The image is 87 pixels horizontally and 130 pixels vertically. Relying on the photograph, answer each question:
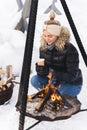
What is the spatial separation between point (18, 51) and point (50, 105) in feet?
5.35

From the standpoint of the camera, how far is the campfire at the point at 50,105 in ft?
10.0

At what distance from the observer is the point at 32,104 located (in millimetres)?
3230

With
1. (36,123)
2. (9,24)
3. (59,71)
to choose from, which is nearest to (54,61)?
(59,71)

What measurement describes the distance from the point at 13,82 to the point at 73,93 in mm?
1036

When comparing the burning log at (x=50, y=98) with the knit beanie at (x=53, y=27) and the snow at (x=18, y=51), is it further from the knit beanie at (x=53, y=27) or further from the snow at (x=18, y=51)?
the knit beanie at (x=53, y=27)

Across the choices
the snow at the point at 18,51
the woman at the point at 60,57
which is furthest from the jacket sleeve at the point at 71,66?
the snow at the point at 18,51

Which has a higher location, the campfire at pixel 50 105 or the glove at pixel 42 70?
the glove at pixel 42 70

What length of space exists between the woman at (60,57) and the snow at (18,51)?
341mm

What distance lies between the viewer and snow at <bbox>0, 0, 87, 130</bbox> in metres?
3.38

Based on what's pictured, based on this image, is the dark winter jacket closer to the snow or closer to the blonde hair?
the blonde hair

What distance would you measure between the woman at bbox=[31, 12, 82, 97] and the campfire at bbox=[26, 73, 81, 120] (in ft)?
0.28

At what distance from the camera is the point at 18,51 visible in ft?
15.3

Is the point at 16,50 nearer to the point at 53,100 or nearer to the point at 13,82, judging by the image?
the point at 13,82

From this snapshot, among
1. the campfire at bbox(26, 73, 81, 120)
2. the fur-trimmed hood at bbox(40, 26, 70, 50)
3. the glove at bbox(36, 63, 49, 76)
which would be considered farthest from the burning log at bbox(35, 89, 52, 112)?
the fur-trimmed hood at bbox(40, 26, 70, 50)
